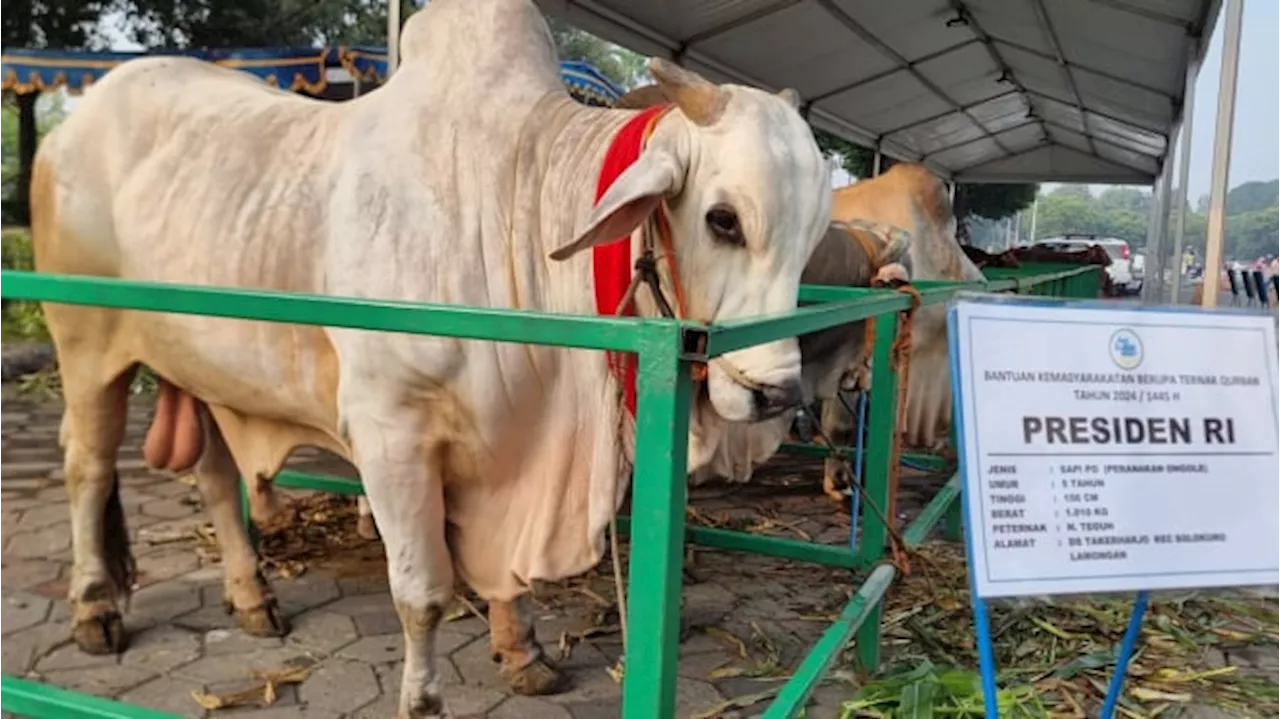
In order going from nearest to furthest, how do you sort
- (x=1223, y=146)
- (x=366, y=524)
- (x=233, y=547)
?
(x=233, y=547) → (x=366, y=524) → (x=1223, y=146)

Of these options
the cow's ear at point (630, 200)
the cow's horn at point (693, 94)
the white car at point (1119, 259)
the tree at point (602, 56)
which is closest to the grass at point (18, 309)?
the tree at point (602, 56)

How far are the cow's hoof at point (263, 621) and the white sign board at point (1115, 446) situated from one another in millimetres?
2522

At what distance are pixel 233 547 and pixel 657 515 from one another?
2.70 metres

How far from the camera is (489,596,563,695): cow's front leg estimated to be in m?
3.12

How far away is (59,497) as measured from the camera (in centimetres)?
505

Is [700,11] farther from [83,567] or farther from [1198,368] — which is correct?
[1198,368]

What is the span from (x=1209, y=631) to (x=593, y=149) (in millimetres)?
2601

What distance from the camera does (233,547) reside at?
3.65 m

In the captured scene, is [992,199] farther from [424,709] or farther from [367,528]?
[424,709]

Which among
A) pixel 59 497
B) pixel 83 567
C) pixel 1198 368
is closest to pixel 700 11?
pixel 59 497

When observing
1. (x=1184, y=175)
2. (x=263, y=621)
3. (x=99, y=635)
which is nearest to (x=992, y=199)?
(x=1184, y=175)

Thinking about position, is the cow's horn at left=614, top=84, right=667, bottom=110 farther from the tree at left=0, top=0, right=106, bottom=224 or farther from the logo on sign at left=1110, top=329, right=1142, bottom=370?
the tree at left=0, top=0, right=106, bottom=224

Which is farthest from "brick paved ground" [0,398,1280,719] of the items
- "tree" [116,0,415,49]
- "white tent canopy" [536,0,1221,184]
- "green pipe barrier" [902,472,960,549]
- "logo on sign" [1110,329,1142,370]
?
"tree" [116,0,415,49]

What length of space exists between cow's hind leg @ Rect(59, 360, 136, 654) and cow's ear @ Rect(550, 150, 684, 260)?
2.03 m
